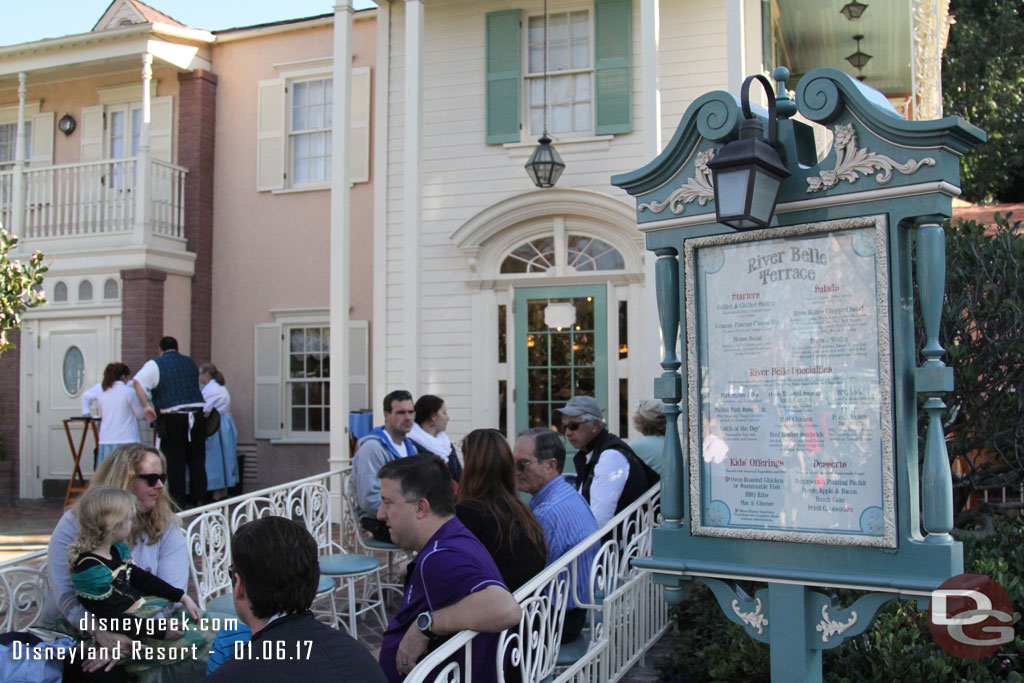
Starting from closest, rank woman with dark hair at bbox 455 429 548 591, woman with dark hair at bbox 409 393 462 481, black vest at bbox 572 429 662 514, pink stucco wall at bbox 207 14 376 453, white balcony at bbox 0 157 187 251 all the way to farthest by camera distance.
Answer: woman with dark hair at bbox 455 429 548 591 → black vest at bbox 572 429 662 514 → woman with dark hair at bbox 409 393 462 481 → white balcony at bbox 0 157 187 251 → pink stucco wall at bbox 207 14 376 453

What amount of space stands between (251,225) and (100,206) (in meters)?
2.01

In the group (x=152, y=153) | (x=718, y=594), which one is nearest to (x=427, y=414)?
(x=718, y=594)

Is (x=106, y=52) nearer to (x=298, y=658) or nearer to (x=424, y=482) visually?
(x=424, y=482)

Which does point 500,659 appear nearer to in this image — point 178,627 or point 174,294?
point 178,627

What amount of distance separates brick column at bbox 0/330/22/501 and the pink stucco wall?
2.94 m

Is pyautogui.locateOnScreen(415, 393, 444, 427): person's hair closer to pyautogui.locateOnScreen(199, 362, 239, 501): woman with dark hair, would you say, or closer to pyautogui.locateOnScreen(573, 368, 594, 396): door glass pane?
pyautogui.locateOnScreen(573, 368, 594, 396): door glass pane

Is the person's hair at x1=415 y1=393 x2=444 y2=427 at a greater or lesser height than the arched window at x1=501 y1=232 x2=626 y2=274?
lesser

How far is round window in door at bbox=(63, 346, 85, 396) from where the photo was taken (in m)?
12.9

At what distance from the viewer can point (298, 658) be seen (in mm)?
2459

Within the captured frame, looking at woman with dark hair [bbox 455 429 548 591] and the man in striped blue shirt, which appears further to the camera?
the man in striped blue shirt

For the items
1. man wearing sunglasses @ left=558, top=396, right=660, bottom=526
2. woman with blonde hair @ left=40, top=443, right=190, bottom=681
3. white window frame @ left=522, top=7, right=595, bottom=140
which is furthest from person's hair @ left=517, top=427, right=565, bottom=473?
white window frame @ left=522, top=7, right=595, bottom=140

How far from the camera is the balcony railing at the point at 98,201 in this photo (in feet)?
40.9

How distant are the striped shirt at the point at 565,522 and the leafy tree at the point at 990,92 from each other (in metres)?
17.8

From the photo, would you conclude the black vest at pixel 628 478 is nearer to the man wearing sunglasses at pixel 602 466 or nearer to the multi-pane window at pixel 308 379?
the man wearing sunglasses at pixel 602 466
